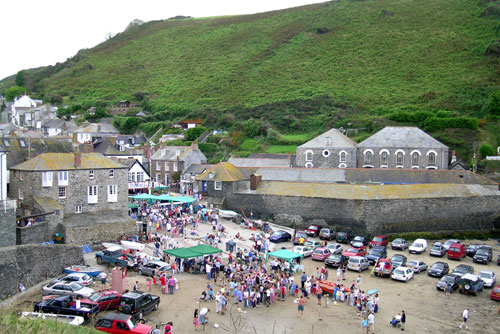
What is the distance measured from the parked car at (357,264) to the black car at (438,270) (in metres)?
3.86

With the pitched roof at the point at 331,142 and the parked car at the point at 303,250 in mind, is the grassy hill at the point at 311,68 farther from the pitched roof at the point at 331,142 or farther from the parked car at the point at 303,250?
the parked car at the point at 303,250

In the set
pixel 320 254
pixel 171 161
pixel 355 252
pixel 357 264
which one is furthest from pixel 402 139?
pixel 357 264

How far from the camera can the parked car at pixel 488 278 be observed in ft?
84.0

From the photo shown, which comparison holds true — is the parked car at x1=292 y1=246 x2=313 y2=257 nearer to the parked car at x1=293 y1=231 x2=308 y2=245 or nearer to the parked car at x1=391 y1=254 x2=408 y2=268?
the parked car at x1=293 y1=231 x2=308 y2=245

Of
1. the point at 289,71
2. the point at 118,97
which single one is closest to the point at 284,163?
the point at 289,71

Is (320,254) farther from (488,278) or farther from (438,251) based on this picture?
(488,278)

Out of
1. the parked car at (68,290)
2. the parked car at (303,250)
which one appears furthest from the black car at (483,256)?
the parked car at (68,290)

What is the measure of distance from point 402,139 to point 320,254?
99.7 ft

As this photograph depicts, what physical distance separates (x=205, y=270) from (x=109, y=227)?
28.4ft

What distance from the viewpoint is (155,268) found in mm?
24484

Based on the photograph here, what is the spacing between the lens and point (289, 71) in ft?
371

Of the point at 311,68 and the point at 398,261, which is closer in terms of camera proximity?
the point at 398,261

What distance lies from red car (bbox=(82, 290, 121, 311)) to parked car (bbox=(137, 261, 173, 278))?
4075 millimetres

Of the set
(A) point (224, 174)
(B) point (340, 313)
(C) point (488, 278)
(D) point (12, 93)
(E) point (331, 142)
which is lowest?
(B) point (340, 313)
